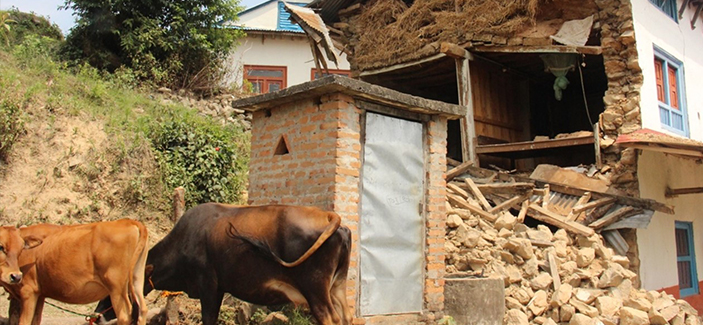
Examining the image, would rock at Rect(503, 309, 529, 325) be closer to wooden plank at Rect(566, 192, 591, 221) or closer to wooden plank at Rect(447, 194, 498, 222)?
wooden plank at Rect(447, 194, 498, 222)

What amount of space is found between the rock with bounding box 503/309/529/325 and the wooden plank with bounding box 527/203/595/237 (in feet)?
9.17

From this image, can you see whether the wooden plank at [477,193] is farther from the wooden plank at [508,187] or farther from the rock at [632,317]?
the rock at [632,317]

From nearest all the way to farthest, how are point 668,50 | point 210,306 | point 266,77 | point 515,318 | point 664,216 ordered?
point 210,306
point 515,318
point 664,216
point 668,50
point 266,77

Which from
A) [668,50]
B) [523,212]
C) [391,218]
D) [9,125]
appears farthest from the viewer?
[668,50]

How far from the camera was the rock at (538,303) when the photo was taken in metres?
7.89

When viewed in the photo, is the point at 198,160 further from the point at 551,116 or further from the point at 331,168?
the point at 551,116

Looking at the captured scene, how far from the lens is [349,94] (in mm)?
6625

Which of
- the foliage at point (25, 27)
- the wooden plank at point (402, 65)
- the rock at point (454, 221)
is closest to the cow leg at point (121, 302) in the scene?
the rock at point (454, 221)

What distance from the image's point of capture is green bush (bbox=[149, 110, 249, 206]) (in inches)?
419

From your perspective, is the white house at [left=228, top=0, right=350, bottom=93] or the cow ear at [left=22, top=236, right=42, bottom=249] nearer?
the cow ear at [left=22, top=236, right=42, bottom=249]

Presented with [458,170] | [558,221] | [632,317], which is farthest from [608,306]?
[458,170]

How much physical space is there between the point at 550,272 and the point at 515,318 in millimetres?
1390

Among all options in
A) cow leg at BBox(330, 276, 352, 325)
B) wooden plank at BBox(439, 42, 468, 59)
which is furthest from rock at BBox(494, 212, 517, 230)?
wooden plank at BBox(439, 42, 468, 59)

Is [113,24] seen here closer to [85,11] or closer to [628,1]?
[85,11]
